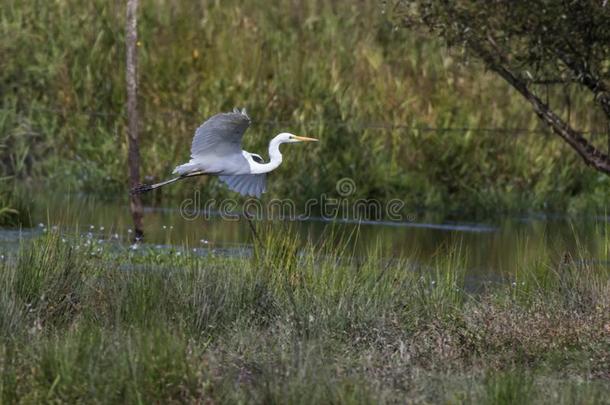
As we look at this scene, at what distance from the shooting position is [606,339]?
8367mm

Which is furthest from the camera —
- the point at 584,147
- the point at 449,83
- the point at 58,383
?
the point at 449,83

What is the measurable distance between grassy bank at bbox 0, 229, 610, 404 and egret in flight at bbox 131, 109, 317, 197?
998 millimetres

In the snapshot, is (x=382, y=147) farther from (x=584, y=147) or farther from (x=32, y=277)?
(x=32, y=277)

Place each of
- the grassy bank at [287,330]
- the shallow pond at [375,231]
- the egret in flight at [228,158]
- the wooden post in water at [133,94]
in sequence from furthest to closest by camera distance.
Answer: the shallow pond at [375,231]
the wooden post in water at [133,94]
the egret in flight at [228,158]
the grassy bank at [287,330]

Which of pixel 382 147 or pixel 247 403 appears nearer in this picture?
pixel 247 403

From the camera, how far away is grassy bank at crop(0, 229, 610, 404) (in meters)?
6.48

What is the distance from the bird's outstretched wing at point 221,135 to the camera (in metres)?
10.3

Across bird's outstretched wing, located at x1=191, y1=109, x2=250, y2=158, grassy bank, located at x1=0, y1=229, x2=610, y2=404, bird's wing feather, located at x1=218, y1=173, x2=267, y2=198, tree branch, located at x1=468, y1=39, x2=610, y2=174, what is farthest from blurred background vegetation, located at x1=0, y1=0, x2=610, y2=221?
grassy bank, located at x1=0, y1=229, x2=610, y2=404

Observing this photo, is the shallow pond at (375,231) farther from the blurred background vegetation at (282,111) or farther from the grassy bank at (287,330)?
the grassy bank at (287,330)

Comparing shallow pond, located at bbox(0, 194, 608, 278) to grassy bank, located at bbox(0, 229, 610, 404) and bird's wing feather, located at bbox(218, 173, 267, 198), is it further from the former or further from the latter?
grassy bank, located at bbox(0, 229, 610, 404)

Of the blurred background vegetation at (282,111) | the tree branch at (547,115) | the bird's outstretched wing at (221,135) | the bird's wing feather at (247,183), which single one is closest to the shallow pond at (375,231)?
the tree branch at (547,115)

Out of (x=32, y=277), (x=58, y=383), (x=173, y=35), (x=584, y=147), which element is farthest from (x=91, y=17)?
(x=58, y=383)

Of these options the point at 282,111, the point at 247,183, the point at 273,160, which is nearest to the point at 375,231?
the point at 282,111

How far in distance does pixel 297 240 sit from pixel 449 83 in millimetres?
10852
